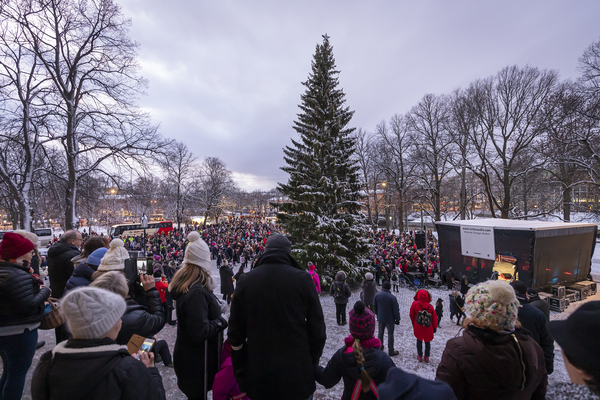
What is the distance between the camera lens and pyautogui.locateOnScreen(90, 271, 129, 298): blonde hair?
6.12 feet

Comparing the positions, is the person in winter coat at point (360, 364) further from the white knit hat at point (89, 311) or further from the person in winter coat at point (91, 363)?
the white knit hat at point (89, 311)

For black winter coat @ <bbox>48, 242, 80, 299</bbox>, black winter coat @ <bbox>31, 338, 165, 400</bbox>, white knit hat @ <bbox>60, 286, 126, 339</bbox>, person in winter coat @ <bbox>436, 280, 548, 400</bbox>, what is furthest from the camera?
black winter coat @ <bbox>48, 242, 80, 299</bbox>

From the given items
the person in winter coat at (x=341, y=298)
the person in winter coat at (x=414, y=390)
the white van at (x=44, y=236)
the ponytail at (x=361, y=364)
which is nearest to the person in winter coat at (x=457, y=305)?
the person in winter coat at (x=341, y=298)

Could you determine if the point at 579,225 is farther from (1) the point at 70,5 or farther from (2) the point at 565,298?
(1) the point at 70,5

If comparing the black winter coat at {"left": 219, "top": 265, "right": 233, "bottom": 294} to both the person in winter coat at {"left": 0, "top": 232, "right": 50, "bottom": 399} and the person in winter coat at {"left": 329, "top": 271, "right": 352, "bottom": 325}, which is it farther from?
the person in winter coat at {"left": 0, "top": 232, "right": 50, "bottom": 399}

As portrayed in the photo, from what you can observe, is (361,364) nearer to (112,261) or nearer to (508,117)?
(112,261)

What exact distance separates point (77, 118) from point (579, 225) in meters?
20.3

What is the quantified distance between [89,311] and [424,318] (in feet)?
17.4

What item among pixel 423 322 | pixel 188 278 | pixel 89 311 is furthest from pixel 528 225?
pixel 89 311

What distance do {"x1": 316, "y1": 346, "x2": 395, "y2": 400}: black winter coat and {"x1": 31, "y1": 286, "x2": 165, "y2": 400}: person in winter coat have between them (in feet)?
4.62

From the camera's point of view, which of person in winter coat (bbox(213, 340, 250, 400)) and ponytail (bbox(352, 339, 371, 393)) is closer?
ponytail (bbox(352, 339, 371, 393))

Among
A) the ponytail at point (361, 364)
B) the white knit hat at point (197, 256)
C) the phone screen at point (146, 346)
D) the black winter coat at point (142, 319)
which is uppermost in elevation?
the white knit hat at point (197, 256)

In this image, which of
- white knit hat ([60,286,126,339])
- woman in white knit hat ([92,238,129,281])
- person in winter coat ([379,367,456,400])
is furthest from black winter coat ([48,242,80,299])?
person in winter coat ([379,367,456,400])

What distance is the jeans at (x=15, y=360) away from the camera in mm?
2518
